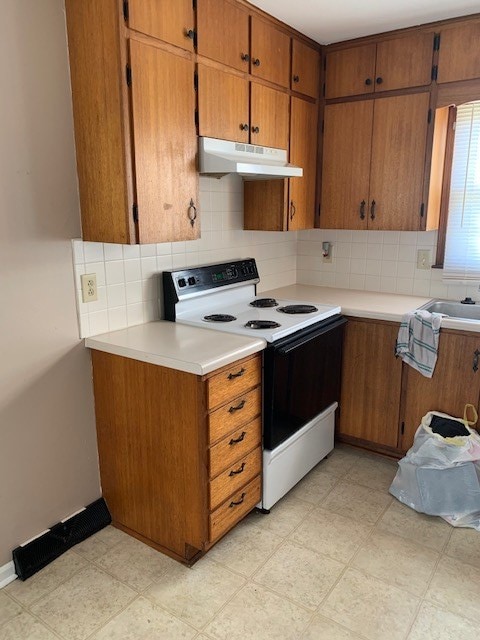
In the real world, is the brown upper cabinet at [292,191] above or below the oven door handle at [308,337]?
above

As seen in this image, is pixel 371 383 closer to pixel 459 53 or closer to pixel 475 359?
pixel 475 359

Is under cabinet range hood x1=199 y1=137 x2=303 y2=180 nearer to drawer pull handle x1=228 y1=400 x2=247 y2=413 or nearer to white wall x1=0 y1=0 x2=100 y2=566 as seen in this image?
white wall x1=0 y1=0 x2=100 y2=566

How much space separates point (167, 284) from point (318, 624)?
5.12 ft

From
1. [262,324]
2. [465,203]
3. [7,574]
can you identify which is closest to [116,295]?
[262,324]

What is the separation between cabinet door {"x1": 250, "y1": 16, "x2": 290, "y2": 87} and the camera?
8.02 ft

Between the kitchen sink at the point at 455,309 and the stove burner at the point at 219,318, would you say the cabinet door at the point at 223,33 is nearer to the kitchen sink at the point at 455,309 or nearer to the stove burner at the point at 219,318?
the stove burner at the point at 219,318

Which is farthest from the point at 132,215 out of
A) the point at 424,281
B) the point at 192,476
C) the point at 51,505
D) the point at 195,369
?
the point at 424,281

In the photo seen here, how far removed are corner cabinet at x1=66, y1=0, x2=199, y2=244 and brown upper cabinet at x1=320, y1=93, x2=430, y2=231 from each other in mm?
1228

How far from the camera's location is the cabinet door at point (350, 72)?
2.82 meters

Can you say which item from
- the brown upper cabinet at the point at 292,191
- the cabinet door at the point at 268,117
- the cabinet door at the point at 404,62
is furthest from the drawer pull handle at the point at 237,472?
the cabinet door at the point at 404,62

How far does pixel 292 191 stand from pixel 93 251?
130cm

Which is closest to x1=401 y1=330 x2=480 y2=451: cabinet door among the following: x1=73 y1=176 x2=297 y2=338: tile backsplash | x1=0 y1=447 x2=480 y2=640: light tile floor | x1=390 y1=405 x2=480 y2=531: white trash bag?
x1=390 y1=405 x2=480 y2=531: white trash bag

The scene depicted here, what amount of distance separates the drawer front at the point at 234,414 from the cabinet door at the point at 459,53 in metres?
1.99

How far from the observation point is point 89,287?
6.87 feet
